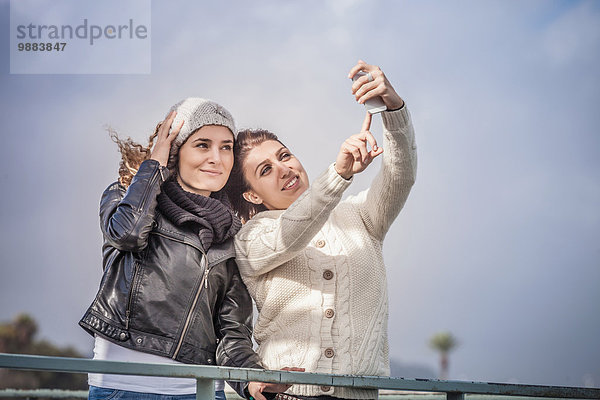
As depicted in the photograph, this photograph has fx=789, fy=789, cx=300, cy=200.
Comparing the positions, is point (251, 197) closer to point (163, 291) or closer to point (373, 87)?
point (163, 291)

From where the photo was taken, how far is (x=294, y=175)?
3.11 meters

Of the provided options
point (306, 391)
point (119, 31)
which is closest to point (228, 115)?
point (306, 391)

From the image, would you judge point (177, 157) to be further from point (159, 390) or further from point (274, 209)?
point (159, 390)

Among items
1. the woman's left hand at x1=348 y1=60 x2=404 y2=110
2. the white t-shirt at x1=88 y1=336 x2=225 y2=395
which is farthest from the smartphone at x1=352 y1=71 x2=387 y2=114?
the white t-shirt at x1=88 y1=336 x2=225 y2=395

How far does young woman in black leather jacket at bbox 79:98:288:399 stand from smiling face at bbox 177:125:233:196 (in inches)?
4.0

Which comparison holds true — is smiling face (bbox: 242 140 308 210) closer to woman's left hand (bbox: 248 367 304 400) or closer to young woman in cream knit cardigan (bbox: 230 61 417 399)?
young woman in cream knit cardigan (bbox: 230 61 417 399)

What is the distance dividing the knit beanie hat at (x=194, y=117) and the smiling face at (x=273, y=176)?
0.52 feet

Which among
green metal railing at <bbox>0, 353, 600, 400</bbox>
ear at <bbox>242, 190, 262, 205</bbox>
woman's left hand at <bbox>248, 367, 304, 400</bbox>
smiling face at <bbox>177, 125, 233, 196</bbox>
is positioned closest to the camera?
green metal railing at <bbox>0, 353, 600, 400</bbox>

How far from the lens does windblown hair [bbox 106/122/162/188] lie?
305 centimetres

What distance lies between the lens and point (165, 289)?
8.94 ft

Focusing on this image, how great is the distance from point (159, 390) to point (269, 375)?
71cm

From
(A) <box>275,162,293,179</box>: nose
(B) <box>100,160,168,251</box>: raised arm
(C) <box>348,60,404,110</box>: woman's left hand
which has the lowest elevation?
(B) <box>100,160,168,251</box>: raised arm

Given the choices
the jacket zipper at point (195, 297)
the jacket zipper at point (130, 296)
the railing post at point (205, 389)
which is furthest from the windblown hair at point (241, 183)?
the railing post at point (205, 389)

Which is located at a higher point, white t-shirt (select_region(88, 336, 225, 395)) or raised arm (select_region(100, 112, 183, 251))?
raised arm (select_region(100, 112, 183, 251))
